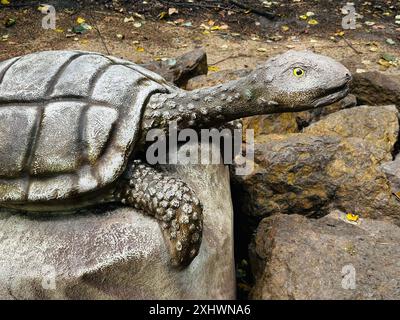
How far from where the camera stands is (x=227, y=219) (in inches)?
99.7

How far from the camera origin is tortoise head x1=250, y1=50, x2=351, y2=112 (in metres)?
2.18

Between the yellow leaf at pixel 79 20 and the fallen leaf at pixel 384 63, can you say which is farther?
the yellow leaf at pixel 79 20

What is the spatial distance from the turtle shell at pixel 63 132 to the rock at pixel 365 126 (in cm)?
162

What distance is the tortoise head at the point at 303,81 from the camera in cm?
218

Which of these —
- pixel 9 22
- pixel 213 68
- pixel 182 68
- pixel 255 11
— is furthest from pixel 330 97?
pixel 9 22

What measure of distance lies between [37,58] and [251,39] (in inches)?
174

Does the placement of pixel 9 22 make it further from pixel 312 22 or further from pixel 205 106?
pixel 205 106

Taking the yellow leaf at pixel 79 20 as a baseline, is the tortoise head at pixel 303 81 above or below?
above

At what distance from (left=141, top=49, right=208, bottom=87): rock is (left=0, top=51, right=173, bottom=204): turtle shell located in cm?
185

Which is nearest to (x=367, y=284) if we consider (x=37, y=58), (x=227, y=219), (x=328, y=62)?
(x=227, y=219)

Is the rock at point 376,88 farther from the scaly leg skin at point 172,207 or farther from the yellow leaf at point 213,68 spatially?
the scaly leg skin at point 172,207

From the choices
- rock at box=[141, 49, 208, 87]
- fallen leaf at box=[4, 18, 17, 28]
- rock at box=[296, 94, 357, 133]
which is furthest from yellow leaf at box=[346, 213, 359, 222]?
fallen leaf at box=[4, 18, 17, 28]

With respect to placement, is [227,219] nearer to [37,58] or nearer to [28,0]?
[37,58]

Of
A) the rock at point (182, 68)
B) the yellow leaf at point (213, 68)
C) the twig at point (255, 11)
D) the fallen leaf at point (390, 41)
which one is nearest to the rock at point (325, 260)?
the rock at point (182, 68)
